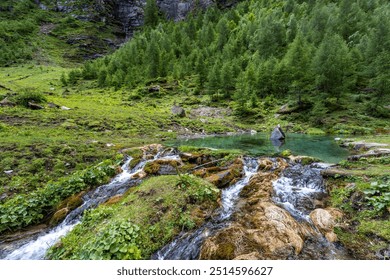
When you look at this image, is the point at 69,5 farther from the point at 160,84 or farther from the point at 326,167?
the point at 326,167

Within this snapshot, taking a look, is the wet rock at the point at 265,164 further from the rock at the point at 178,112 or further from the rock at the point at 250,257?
the rock at the point at 178,112

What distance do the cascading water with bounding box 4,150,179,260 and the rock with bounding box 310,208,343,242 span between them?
9021 millimetres

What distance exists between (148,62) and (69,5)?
125735mm

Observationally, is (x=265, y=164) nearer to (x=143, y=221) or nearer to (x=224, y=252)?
(x=224, y=252)

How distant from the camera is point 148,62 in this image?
6744cm

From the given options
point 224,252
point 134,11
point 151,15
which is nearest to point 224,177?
point 224,252

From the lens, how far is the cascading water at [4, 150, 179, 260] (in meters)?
8.26

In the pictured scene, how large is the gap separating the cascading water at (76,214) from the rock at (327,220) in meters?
9.02

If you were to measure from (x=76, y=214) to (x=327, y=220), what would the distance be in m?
10.8

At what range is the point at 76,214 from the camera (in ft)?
33.8

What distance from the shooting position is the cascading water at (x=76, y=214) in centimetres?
826
